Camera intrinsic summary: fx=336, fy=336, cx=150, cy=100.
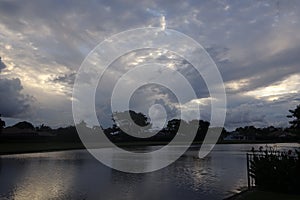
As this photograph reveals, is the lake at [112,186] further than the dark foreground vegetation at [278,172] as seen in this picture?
Yes

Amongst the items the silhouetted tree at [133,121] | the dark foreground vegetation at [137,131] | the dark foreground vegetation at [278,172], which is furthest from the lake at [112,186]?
the silhouetted tree at [133,121]

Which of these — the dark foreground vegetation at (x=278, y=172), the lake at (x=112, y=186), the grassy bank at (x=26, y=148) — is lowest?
the lake at (x=112, y=186)

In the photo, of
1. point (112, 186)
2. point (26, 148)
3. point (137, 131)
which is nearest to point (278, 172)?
point (112, 186)

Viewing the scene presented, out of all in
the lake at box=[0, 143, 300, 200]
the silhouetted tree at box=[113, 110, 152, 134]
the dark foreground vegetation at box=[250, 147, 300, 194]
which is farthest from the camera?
the silhouetted tree at box=[113, 110, 152, 134]

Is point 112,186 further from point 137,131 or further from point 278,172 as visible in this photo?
point 137,131

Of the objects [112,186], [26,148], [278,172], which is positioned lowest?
[112,186]

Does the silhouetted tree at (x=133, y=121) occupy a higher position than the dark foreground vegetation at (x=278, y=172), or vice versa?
the silhouetted tree at (x=133, y=121)

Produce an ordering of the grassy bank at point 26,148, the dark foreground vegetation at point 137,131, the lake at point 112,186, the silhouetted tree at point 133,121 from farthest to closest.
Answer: the silhouetted tree at point 133,121
the dark foreground vegetation at point 137,131
the grassy bank at point 26,148
the lake at point 112,186

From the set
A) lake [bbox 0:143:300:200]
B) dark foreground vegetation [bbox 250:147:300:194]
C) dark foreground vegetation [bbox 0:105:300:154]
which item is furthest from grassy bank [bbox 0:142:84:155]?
dark foreground vegetation [bbox 250:147:300:194]

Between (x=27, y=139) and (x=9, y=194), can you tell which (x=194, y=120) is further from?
(x=9, y=194)

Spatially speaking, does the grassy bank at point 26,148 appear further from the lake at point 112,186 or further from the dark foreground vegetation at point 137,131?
the lake at point 112,186

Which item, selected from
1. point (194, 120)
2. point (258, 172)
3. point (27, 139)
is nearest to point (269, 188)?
point (258, 172)

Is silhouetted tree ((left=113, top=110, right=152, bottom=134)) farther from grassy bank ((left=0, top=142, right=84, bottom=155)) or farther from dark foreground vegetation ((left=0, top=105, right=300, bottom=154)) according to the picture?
grassy bank ((left=0, top=142, right=84, bottom=155))

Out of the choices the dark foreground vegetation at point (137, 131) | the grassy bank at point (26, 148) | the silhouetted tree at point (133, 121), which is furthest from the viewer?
the silhouetted tree at point (133, 121)
